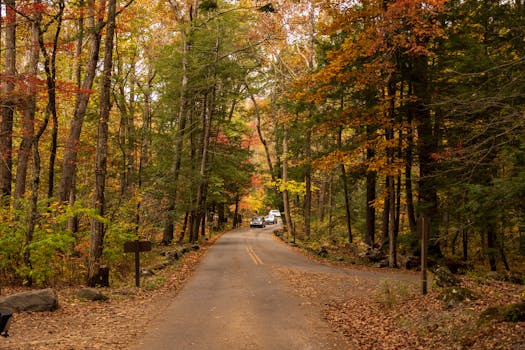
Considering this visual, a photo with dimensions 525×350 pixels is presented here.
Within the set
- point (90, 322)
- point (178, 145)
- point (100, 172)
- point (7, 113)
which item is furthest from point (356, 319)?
point (178, 145)

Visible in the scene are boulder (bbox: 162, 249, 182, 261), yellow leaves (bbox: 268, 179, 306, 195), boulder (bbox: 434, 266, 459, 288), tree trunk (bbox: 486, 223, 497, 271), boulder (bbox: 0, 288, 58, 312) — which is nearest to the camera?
boulder (bbox: 0, 288, 58, 312)

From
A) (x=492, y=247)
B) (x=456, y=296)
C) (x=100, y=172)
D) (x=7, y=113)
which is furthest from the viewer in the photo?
(x=492, y=247)

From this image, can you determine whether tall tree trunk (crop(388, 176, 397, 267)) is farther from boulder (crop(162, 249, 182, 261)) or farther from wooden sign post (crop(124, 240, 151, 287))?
wooden sign post (crop(124, 240, 151, 287))

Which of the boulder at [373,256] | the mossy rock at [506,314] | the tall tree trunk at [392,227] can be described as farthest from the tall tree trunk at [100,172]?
the boulder at [373,256]

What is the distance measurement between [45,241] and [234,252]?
13.2m

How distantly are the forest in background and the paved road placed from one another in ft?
11.7

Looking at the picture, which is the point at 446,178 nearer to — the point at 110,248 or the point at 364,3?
the point at 364,3

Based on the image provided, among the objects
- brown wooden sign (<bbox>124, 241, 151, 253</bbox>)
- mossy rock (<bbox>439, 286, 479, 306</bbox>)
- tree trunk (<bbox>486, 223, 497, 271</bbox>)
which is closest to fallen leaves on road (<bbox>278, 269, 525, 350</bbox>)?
mossy rock (<bbox>439, 286, 479, 306</bbox>)

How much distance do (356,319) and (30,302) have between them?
7.05m

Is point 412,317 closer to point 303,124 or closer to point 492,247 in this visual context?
point 492,247

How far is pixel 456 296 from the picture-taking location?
830cm

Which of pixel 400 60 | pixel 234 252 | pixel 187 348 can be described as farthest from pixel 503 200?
pixel 234 252

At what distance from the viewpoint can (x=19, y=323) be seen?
26.1 ft

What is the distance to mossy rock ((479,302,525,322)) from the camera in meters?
6.39
